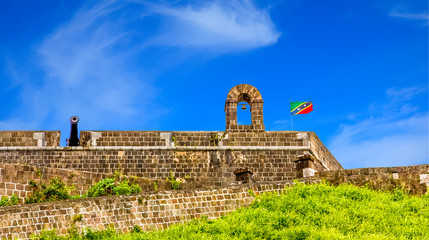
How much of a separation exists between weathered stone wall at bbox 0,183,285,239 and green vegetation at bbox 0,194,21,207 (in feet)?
7.33

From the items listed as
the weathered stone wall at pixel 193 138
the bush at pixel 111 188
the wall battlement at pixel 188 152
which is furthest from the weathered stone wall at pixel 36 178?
the weathered stone wall at pixel 193 138

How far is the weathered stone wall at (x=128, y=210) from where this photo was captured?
11.5 m

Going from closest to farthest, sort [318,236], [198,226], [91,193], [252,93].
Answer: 1. [318,236]
2. [198,226]
3. [91,193]
4. [252,93]

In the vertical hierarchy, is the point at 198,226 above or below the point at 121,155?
below

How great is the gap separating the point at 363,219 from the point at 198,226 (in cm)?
365

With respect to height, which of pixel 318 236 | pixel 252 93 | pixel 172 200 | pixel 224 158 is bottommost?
pixel 318 236

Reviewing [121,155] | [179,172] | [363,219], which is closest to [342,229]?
[363,219]

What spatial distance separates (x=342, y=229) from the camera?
1198 cm

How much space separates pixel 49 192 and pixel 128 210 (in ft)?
10.6

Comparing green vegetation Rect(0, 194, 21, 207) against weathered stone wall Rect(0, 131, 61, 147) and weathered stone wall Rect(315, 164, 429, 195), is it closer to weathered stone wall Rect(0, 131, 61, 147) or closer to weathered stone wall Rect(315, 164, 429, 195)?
weathered stone wall Rect(0, 131, 61, 147)

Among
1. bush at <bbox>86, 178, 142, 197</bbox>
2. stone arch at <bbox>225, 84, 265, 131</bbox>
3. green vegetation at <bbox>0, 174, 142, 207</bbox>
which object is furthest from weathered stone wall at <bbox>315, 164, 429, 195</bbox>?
green vegetation at <bbox>0, 174, 142, 207</bbox>

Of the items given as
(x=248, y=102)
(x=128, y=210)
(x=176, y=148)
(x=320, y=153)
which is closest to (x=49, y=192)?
(x=128, y=210)

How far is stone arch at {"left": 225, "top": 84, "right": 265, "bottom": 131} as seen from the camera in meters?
20.1

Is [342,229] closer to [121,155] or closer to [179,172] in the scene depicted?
[179,172]
